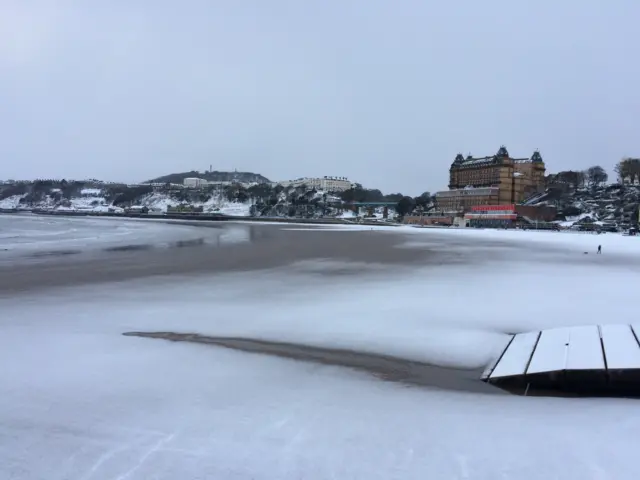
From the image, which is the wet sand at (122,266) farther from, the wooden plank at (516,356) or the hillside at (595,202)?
the hillside at (595,202)

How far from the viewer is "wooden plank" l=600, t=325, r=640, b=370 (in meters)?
5.71

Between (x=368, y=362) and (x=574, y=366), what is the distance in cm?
249

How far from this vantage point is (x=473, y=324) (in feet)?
29.9

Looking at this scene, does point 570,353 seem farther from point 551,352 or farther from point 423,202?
point 423,202

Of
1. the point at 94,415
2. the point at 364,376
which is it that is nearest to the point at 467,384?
the point at 364,376

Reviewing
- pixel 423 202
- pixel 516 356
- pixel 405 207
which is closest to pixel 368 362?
pixel 516 356

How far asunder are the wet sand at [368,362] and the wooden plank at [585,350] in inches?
39.6

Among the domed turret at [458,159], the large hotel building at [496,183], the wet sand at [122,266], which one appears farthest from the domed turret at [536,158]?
the wet sand at [122,266]

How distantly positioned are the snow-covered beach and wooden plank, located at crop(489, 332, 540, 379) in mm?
342

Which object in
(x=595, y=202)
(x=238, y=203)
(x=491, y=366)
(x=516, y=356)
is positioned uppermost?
(x=238, y=203)

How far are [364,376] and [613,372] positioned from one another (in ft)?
9.09

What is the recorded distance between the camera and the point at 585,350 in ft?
20.8

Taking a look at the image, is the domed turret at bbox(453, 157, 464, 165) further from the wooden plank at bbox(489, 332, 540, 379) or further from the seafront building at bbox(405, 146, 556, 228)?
the wooden plank at bbox(489, 332, 540, 379)

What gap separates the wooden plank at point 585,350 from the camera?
19.0 ft
